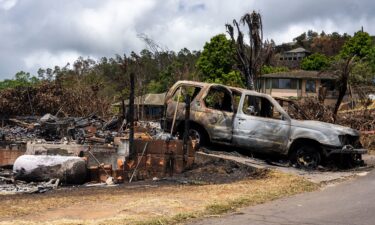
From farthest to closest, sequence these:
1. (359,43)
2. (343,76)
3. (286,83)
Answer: (359,43), (286,83), (343,76)

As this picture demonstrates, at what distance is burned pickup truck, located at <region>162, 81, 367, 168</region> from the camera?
14.5 m

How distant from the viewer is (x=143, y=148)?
13.8m

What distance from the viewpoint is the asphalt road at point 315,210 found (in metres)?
8.08

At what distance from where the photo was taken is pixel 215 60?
59.1 meters

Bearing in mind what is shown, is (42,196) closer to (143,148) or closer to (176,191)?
(176,191)

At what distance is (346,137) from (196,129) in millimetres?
4169

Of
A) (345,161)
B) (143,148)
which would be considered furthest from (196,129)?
(345,161)

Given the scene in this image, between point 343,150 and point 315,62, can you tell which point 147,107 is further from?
point 315,62

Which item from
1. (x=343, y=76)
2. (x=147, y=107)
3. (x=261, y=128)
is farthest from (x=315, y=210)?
(x=147, y=107)

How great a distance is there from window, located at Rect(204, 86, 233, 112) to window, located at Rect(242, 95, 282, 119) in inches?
19.8

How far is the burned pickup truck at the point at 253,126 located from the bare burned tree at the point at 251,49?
7645 millimetres

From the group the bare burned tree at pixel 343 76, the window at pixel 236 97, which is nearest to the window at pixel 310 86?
the bare burned tree at pixel 343 76

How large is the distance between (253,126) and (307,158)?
5.56 ft

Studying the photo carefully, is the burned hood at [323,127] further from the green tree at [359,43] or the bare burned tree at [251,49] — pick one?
the green tree at [359,43]
